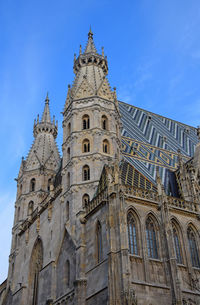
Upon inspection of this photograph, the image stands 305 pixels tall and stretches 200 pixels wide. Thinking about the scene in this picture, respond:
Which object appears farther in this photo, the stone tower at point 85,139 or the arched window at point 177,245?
the stone tower at point 85,139

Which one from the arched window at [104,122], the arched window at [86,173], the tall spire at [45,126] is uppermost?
the tall spire at [45,126]

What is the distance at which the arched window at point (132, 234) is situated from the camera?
68.6 ft

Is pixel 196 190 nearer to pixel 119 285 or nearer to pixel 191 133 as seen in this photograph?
pixel 119 285

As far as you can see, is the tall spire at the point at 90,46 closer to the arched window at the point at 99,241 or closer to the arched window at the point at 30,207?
the arched window at the point at 30,207

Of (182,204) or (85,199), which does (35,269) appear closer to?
(85,199)

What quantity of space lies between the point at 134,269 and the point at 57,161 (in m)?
21.0

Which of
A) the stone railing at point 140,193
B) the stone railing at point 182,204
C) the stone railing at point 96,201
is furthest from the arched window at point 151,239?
the stone railing at point 96,201

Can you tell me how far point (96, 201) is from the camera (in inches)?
909

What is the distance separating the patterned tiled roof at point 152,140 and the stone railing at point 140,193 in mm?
4767

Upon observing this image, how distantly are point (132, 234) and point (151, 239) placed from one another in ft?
4.14

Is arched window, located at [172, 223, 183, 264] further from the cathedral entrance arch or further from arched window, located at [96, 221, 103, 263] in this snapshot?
the cathedral entrance arch

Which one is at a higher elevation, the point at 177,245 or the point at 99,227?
the point at 99,227

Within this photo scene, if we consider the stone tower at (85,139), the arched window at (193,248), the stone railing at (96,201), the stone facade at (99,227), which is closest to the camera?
the stone facade at (99,227)


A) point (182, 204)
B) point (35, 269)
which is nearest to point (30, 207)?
point (35, 269)
